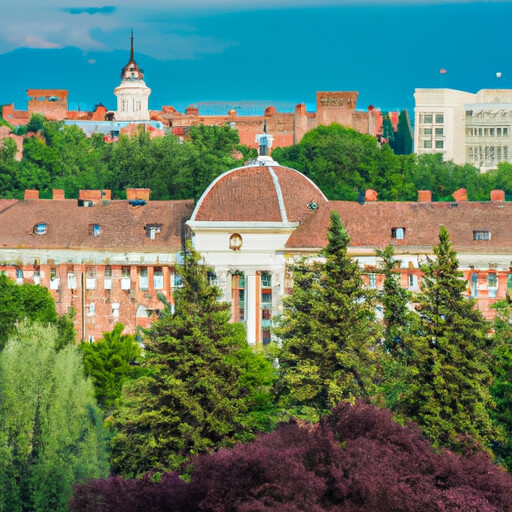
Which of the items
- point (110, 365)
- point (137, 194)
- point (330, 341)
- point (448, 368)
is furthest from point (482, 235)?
point (448, 368)

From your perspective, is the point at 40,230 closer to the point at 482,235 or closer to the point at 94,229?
the point at 94,229

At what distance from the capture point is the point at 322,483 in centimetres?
4809

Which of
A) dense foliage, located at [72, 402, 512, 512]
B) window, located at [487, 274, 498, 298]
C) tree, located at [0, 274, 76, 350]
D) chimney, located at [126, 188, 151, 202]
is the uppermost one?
chimney, located at [126, 188, 151, 202]

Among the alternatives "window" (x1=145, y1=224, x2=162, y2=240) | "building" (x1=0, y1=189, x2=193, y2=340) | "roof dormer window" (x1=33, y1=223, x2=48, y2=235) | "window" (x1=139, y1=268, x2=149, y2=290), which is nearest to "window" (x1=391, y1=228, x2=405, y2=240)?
"building" (x1=0, y1=189, x2=193, y2=340)

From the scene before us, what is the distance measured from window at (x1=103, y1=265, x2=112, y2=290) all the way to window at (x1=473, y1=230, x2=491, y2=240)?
61.5 feet

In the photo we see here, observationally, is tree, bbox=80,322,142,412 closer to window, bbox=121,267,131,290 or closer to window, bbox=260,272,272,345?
window, bbox=260,272,272,345

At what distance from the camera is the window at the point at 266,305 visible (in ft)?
272

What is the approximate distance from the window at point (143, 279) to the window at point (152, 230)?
1759 millimetres

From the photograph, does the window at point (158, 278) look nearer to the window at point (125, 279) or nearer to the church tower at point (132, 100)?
the window at point (125, 279)

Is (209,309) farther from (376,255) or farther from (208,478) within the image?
(376,255)

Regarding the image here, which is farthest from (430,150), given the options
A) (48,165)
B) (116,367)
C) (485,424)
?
(485,424)

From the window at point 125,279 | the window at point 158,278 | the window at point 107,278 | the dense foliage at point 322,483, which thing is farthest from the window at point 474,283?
the dense foliage at point 322,483

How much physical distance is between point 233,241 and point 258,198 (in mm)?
2735

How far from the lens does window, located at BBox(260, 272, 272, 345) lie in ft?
272
